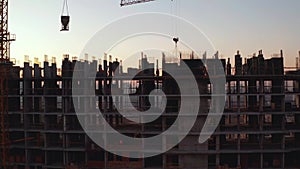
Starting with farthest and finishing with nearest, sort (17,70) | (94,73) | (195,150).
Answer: (17,70), (94,73), (195,150)

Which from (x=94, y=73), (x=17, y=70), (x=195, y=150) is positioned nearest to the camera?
(x=195, y=150)

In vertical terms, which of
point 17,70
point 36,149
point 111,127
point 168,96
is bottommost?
point 36,149

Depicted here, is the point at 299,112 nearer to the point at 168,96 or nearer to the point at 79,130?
the point at 168,96

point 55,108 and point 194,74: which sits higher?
point 194,74

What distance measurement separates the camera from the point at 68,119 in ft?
104

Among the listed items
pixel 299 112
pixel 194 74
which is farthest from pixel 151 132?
pixel 299 112

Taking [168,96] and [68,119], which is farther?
[68,119]

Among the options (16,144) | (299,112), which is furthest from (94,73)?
(299,112)

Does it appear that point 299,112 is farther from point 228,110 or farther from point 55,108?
point 55,108

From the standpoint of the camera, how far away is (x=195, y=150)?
95.5 ft

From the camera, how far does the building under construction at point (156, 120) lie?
29.3 meters

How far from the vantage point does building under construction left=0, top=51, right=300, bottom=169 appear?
29266mm

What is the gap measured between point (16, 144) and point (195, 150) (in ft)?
49.7

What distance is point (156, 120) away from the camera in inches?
1204
